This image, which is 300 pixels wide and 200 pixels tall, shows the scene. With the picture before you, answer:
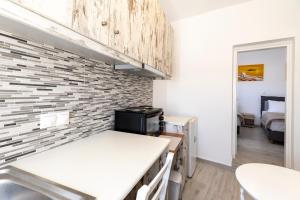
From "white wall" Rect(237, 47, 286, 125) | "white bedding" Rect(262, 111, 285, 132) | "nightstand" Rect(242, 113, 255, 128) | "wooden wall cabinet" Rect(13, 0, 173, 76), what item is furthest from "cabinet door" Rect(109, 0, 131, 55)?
"nightstand" Rect(242, 113, 255, 128)

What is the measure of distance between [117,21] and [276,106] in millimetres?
5042

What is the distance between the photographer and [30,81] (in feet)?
2.88

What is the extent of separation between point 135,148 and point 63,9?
0.89m

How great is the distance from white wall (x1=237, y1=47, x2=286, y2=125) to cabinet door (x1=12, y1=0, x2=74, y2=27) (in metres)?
4.62

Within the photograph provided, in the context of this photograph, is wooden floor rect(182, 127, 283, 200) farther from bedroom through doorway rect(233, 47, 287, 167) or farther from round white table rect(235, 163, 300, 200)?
round white table rect(235, 163, 300, 200)

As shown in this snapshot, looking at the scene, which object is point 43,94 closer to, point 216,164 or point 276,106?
point 216,164

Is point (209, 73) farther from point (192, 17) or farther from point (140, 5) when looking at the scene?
point (140, 5)

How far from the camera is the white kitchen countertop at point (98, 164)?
2.07 feet

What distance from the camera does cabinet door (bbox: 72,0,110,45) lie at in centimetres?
73

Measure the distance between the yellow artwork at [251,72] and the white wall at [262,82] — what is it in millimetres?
99

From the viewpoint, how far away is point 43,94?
37.2 inches

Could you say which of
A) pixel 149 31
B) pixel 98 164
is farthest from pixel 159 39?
pixel 98 164

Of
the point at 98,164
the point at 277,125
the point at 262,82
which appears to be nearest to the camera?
the point at 98,164

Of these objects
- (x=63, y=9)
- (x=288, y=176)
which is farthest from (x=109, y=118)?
(x=288, y=176)
